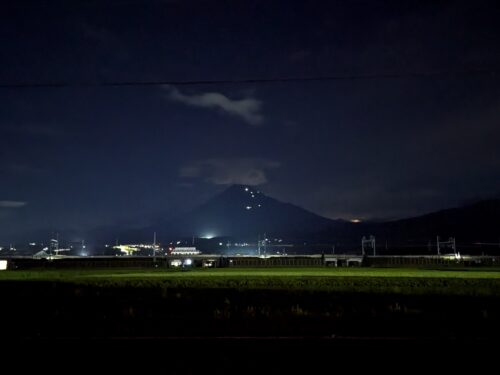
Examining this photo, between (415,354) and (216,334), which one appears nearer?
(415,354)

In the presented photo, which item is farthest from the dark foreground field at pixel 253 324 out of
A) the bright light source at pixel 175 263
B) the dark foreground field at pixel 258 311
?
the bright light source at pixel 175 263

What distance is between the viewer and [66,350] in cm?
1176

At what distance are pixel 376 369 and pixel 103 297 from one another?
19.8 m

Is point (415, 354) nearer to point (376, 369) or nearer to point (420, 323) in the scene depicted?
point (376, 369)

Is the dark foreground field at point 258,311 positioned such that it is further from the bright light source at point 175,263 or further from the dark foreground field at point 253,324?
the bright light source at point 175,263

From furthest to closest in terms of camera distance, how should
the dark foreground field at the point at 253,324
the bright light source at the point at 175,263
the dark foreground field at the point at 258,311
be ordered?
the bright light source at the point at 175,263
the dark foreground field at the point at 258,311
the dark foreground field at the point at 253,324

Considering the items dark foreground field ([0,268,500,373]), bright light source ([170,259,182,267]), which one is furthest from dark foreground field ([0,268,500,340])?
bright light source ([170,259,182,267])

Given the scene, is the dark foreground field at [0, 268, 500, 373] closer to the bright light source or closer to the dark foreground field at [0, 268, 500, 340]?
the dark foreground field at [0, 268, 500, 340]

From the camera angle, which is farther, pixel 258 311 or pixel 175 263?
pixel 175 263

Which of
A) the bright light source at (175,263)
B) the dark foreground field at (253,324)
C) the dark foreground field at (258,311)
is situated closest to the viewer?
the dark foreground field at (253,324)

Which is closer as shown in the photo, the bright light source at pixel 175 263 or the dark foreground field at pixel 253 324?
the dark foreground field at pixel 253 324

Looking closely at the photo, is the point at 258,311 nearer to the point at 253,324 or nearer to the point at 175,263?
the point at 253,324

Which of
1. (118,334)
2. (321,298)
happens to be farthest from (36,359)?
(321,298)

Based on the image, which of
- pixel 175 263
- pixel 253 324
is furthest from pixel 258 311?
pixel 175 263
